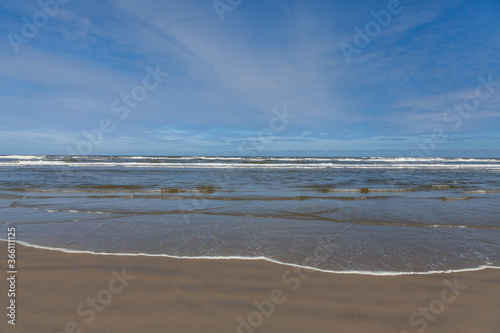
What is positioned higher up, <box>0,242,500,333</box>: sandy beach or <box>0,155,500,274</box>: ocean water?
<box>0,155,500,274</box>: ocean water

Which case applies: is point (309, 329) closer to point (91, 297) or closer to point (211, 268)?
point (211, 268)

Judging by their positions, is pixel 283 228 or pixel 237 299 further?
pixel 283 228

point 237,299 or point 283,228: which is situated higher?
point 283,228

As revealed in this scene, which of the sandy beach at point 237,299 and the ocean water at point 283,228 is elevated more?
the ocean water at point 283,228

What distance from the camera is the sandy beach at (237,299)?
2.43 m

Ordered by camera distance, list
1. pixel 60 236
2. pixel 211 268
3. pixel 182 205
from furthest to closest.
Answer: pixel 182 205, pixel 60 236, pixel 211 268

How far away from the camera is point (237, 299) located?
2869mm

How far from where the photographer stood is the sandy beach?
2426 mm

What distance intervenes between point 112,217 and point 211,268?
4519 mm

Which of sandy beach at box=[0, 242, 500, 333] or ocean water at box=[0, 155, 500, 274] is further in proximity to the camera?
ocean water at box=[0, 155, 500, 274]

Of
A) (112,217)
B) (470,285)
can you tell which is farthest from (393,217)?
(112,217)

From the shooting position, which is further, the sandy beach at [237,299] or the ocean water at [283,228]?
the ocean water at [283,228]

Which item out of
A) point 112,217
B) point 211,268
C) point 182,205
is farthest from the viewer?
point 182,205

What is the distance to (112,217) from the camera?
6.93m
